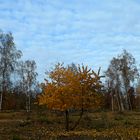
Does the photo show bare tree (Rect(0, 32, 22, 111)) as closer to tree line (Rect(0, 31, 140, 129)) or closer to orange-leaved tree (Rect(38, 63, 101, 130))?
tree line (Rect(0, 31, 140, 129))

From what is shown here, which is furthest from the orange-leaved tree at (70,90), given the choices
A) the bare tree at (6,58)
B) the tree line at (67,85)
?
the bare tree at (6,58)

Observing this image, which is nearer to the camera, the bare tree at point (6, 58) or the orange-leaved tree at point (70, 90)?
the orange-leaved tree at point (70, 90)

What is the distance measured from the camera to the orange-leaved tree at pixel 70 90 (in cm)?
3181

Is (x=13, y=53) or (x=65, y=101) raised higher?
(x=13, y=53)

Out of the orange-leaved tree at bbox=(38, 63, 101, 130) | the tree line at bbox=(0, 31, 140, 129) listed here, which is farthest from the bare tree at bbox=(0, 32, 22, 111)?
the orange-leaved tree at bbox=(38, 63, 101, 130)

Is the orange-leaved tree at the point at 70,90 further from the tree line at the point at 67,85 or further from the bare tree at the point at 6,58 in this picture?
the bare tree at the point at 6,58

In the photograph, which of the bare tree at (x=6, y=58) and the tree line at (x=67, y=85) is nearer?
the tree line at (x=67, y=85)

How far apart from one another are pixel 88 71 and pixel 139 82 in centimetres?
4582

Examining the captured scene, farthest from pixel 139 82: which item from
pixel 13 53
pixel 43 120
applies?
pixel 43 120

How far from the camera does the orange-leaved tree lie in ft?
104

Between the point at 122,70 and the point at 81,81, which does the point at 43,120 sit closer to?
the point at 81,81

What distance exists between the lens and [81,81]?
32469 mm

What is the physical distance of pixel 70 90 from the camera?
104ft

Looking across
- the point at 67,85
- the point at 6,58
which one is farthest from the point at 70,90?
the point at 6,58
